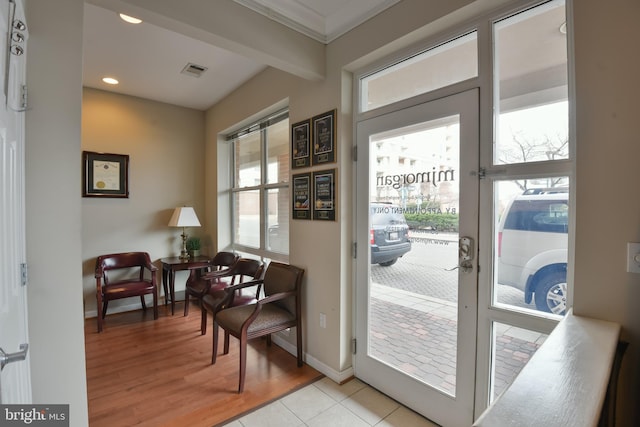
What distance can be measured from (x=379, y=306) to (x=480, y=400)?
31.5 inches

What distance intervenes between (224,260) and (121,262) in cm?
127

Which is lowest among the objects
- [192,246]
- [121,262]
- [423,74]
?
[121,262]

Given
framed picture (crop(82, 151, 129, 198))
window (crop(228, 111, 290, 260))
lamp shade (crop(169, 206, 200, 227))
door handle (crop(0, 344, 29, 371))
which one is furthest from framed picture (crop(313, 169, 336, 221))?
framed picture (crop(82, 151, 129, 198))

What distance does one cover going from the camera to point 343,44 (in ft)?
7.30

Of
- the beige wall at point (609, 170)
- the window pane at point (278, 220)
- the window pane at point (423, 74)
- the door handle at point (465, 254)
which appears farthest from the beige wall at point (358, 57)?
the window pane at point (278, 220)

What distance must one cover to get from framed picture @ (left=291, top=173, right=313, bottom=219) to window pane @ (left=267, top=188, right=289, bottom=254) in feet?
1.44

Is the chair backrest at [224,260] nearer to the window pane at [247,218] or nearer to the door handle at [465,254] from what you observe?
the window pane at [247,218]

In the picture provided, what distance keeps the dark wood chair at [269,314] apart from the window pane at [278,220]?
456mm

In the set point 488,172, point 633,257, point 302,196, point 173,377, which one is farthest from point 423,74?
point 173,377

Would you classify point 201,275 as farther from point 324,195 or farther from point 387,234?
point 387,234

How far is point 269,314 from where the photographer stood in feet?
8.19

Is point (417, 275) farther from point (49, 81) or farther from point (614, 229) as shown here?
point (49, 81)

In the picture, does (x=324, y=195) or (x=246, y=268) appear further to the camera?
(x=246, y=268)

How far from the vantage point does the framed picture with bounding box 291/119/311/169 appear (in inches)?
100
